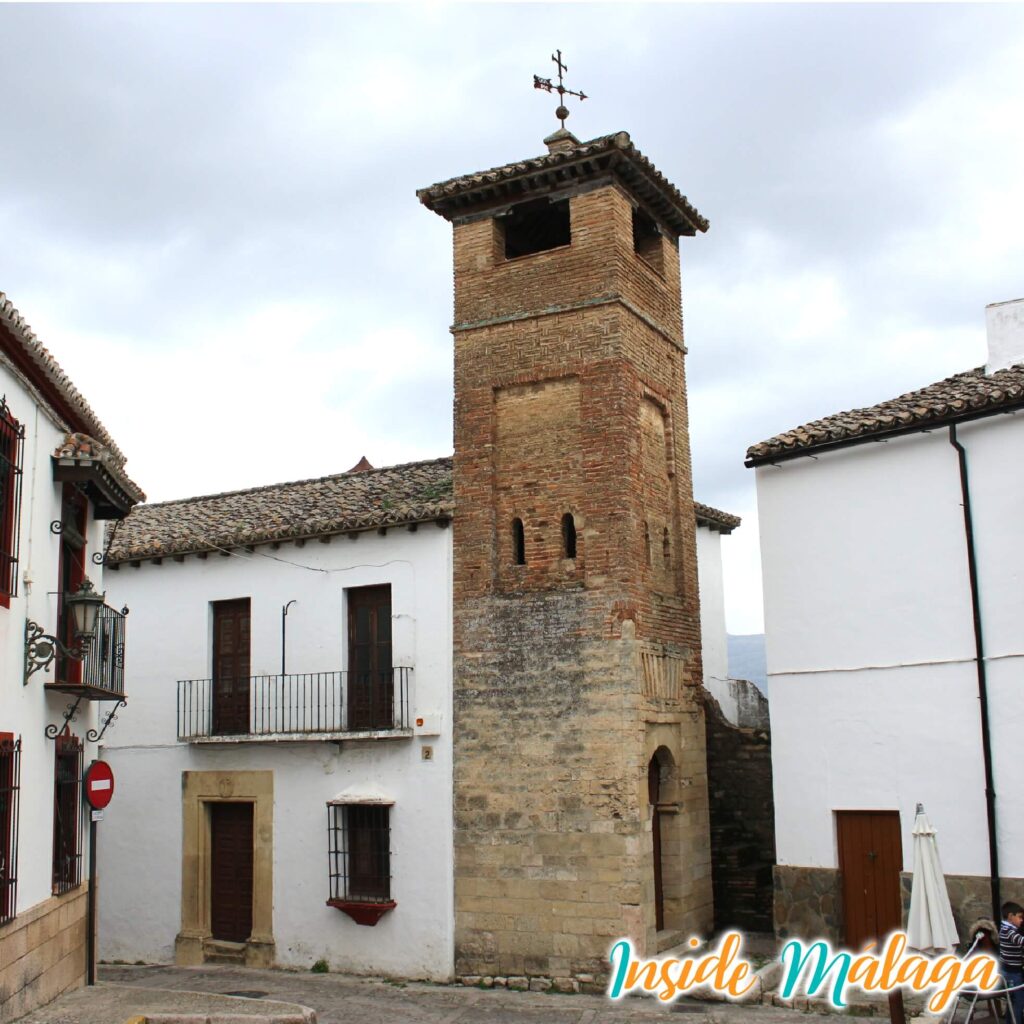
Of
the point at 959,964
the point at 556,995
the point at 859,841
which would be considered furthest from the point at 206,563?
the point at 959,964

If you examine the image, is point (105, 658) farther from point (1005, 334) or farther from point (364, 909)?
point (1005, 334)

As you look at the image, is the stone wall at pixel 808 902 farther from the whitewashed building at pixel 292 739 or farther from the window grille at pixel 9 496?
the window grille at pixel 9 496

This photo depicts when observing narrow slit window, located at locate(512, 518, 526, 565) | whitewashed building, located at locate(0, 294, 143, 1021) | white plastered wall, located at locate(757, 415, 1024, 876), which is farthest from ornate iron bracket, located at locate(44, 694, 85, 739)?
white plastered wall, located at locate(757, 415, 1024, 876)

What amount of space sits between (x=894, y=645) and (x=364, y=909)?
23.1 feet

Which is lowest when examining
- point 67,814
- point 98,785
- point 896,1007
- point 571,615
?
point 896,1007

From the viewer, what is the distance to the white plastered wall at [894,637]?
39.0 ft

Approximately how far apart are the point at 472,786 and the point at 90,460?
5.97 m

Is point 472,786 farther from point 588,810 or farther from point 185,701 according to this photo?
Result: point 185,701

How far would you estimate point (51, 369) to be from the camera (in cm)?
1059

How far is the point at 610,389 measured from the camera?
566 inches

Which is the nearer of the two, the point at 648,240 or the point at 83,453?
the point at 83,453

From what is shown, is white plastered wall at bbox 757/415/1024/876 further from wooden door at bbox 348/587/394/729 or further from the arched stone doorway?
wooden door at bbox 348/587/394/729

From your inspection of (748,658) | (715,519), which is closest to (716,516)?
(715,519)

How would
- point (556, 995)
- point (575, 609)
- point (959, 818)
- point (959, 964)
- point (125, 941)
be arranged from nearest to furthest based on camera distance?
point (959, 964) → point (959, 818) → point (556, 995) → point (575, 609) → point (125, 941)
